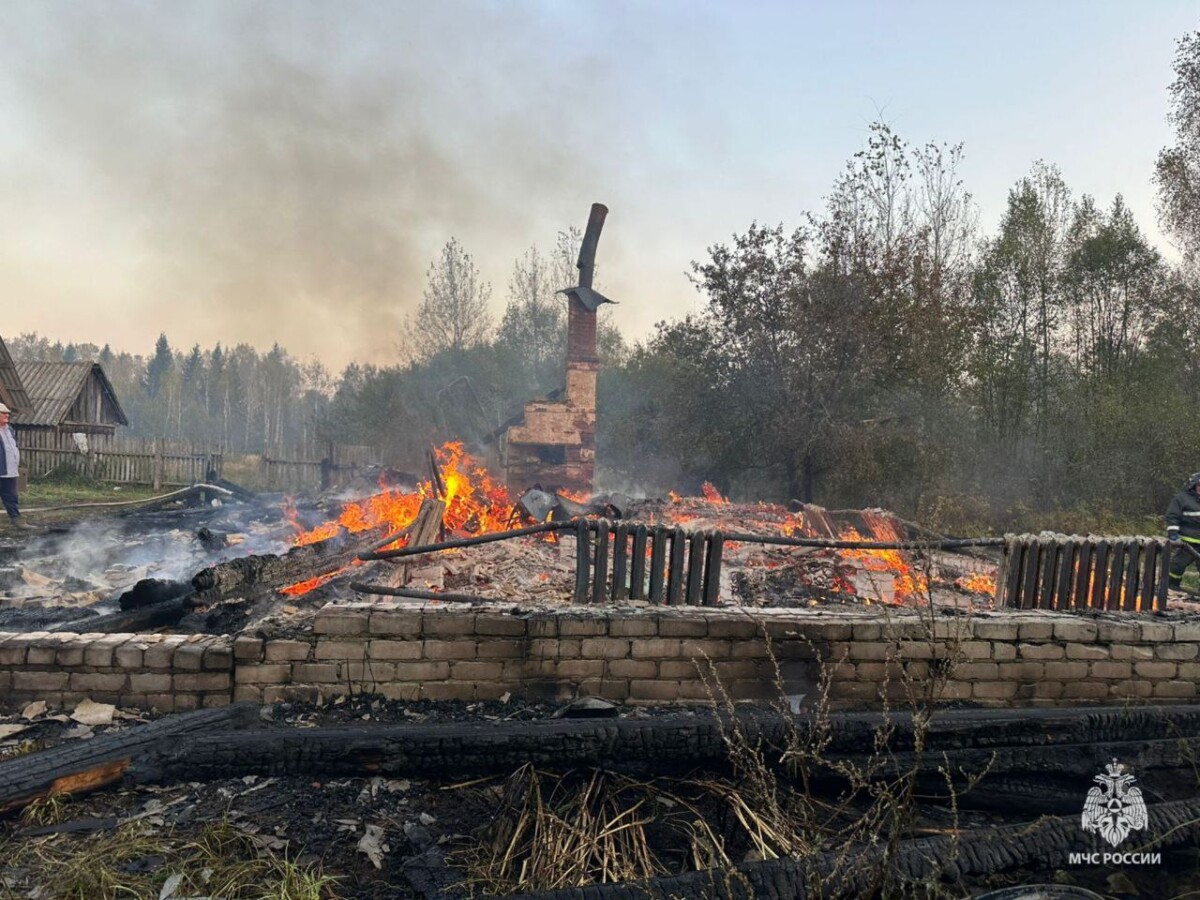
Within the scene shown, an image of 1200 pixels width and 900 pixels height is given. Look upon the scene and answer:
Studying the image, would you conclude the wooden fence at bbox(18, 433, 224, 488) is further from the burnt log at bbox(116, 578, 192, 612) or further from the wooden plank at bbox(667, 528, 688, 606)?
the wooden plank at bbox(667, 528, 688, 606)

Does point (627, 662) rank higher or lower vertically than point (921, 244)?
lower

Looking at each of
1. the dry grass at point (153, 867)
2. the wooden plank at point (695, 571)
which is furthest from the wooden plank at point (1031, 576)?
the dry grass at point (153, 867)

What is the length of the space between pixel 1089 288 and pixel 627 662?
21.7 metres

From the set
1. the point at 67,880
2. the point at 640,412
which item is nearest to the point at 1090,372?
the point at 640,412

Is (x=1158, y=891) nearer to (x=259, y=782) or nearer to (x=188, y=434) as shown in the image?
(x=259, y=782)

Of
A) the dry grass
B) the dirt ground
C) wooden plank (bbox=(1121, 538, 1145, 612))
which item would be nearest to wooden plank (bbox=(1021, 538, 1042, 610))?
wooden plank (bbox=(1121, 538, 1145, 612))

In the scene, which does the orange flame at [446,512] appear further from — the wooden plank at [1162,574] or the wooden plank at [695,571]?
the wooden plank at [1162,574]

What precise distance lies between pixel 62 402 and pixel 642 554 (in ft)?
94.0

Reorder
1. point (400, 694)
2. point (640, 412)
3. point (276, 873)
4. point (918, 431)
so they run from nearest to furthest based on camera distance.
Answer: point (276, 873) < point (400, 694) < point (918, 431) < point (640, 412)

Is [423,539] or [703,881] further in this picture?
[423,539]

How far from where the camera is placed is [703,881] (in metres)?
2.36

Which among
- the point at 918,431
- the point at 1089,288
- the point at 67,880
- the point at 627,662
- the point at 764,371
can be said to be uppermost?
the point at 1089,288

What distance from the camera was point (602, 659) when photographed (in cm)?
392

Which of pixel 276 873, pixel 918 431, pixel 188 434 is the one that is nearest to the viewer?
pixel 276 873
